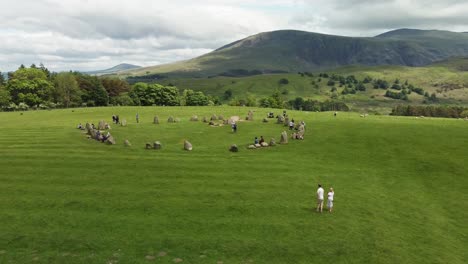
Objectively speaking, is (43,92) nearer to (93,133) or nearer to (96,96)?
(96,96)

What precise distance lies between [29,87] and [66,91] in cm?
1379

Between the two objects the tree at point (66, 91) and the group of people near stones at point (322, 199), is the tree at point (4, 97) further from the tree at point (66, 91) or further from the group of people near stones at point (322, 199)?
the group of people near stones at point (322, 199)

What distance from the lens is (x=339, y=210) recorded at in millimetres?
35500

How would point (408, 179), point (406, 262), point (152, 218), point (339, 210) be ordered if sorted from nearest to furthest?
point (406, 262)
point (152, 218)
point (339, 210)
point (408, 179)

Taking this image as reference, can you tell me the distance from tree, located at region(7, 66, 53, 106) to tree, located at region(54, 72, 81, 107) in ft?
10.5

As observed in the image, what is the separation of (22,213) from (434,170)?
2009 inches

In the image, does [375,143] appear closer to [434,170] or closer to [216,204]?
→ [434,170]

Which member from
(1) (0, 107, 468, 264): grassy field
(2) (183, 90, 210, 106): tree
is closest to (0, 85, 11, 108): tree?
(2) (183, 90, 210, 106): tree

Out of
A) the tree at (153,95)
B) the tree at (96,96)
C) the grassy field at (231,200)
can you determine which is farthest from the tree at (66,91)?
the grassy field at (231,200)

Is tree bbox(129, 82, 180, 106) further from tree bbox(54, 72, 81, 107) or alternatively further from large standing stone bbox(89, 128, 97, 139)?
large standing stone bbox(89, 128, 97, 139)

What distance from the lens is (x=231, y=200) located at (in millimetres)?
36969

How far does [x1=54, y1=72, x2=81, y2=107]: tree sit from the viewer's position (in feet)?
479

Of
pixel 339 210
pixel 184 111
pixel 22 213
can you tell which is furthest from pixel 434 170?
pixel 184 111

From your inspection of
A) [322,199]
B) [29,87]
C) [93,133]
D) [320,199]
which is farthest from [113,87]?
[322,199]
